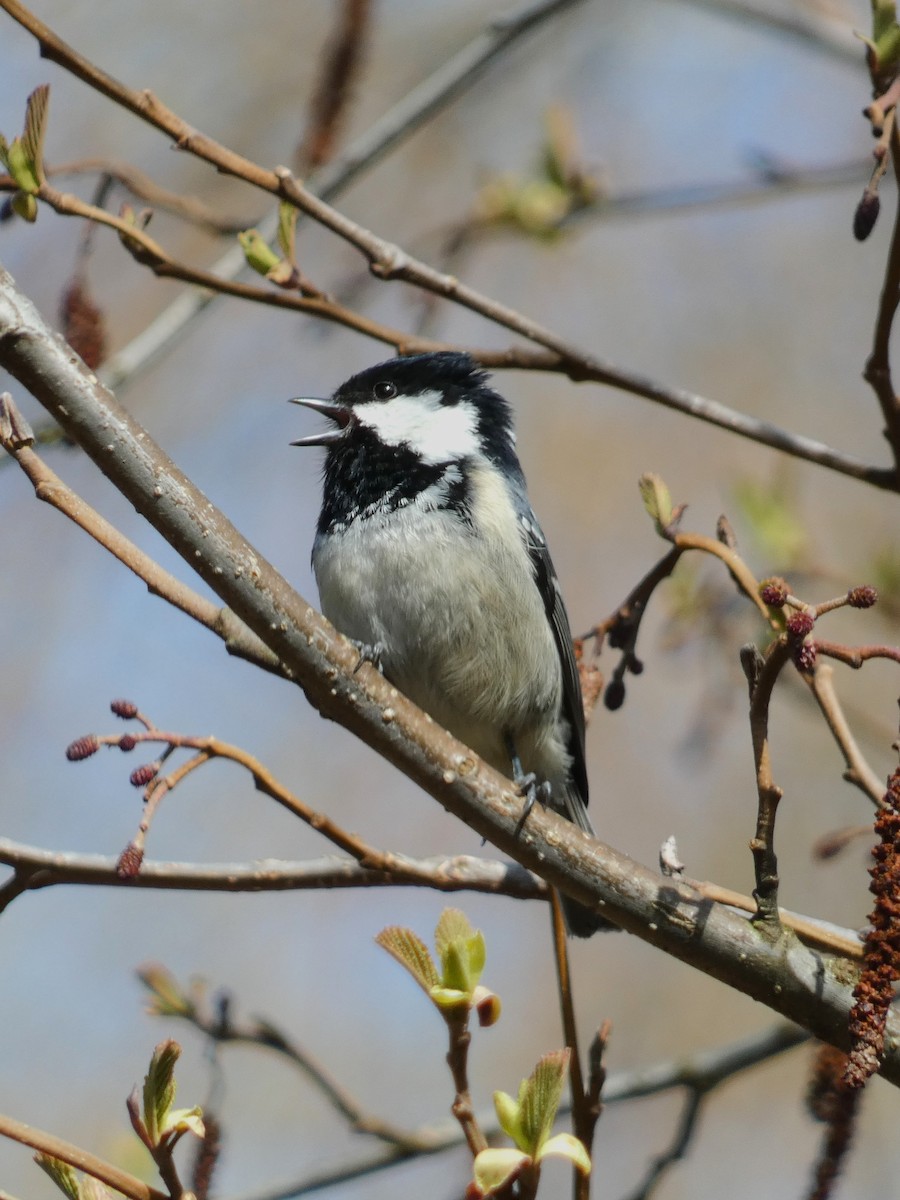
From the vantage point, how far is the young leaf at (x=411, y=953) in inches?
62.6

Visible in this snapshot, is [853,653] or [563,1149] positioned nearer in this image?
[563,1149]

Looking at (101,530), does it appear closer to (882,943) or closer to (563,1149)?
(563,1149)

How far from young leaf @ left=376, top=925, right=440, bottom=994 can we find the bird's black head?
6.08 ft

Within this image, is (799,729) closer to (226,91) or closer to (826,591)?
(826,591)

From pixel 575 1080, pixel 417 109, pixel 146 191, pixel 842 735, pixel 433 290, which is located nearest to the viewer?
pixel 575 1080

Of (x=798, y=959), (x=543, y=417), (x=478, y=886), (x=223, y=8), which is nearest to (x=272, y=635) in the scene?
(x=478, y=886)

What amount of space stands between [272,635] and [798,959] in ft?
3.19

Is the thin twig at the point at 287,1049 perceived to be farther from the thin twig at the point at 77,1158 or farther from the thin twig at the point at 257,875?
the thin twig at the point at 77,1158

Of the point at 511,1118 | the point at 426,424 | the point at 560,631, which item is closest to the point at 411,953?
the point at 511,1118

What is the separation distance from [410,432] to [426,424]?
92 mm

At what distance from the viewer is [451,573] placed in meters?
3.24

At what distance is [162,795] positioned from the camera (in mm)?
1783

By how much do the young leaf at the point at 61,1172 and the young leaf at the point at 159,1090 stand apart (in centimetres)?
10

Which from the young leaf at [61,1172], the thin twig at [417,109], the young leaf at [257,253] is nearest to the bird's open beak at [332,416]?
the thin twig at [417,109]
